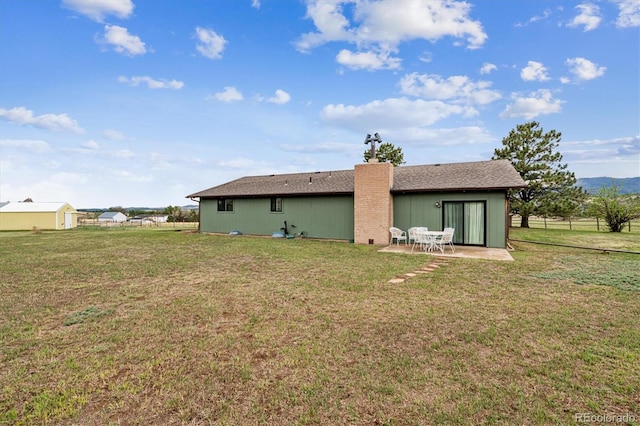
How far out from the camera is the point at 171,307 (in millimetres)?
4535

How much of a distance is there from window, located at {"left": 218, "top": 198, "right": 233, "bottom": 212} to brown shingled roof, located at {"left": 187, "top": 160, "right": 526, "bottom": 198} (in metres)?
0.44

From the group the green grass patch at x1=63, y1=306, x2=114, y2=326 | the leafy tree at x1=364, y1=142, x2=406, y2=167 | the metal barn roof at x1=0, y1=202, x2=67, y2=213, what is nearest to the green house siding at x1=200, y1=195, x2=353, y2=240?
the green grass patch at x1=63, y1=306, x2=114, y2=326

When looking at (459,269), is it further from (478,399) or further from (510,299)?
(478,399)

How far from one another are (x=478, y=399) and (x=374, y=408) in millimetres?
856

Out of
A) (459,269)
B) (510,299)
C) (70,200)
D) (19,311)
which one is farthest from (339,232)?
(70,200)

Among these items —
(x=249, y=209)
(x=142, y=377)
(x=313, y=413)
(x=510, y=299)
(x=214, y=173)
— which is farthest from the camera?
(x=214, y=173)

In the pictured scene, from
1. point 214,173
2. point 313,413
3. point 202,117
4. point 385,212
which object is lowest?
point 313,413

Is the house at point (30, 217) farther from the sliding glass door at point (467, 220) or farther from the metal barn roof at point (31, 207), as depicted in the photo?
the sliding glass door at point (467, 220)

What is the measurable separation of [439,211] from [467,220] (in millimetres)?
1064

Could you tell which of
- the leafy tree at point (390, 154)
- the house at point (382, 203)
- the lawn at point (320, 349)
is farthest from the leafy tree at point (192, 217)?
the lawn at point (320, 349)

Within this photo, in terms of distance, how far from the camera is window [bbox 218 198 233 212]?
54.5ft

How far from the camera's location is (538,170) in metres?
20.9

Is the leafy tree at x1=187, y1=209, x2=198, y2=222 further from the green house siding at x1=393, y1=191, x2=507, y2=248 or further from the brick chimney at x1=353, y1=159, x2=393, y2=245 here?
the green house siding at x1=393, y1=191, x2=507, y2=248

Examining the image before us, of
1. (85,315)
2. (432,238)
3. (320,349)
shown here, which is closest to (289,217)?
(432,238)
